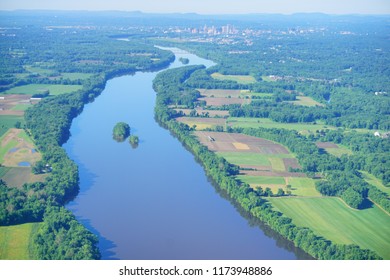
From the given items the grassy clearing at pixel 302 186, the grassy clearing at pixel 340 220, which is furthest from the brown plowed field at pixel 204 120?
the grassy clearing at pixel 340 220

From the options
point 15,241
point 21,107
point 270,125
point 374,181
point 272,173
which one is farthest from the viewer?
point 21,107

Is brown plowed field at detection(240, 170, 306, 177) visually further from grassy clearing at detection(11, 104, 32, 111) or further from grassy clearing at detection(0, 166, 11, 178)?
grassy clearing at detection(11, 104, 32, 111)

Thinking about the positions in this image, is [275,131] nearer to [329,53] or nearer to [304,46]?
[329,53]

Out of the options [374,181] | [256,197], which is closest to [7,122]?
[256,197]

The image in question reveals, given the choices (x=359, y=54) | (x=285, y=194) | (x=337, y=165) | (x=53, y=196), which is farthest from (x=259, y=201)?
(x=359, y=54)

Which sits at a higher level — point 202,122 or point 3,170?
point 3,170

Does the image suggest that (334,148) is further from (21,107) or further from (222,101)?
(21,107)
